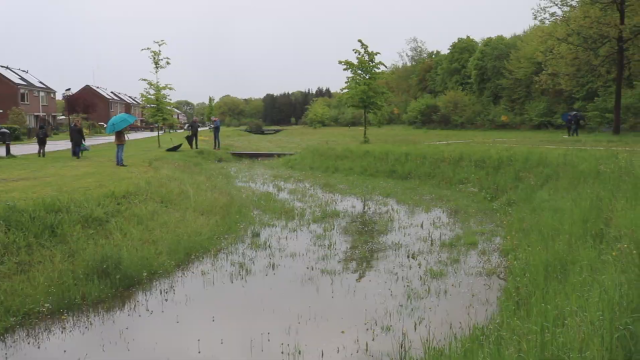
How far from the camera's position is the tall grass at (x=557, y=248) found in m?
4.40

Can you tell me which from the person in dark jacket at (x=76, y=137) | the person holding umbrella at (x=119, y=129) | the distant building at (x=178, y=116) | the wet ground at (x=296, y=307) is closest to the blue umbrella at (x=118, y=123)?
the person holding umbrella at (x=119, y=129)

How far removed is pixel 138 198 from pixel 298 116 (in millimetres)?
70402

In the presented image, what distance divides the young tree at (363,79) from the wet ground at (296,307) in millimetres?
20979

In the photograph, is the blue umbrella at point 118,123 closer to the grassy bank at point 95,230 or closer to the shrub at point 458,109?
the grassy bank at point 95,230

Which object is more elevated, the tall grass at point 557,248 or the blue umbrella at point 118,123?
the blue umbrella at point 118,123

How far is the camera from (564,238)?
26.2ft

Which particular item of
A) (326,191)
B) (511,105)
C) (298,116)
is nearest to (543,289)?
(326,191)

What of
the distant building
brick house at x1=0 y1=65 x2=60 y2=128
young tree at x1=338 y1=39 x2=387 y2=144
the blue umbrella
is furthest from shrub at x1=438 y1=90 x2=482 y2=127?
brick house at x1=0 y1=65 x2=60 y2=128

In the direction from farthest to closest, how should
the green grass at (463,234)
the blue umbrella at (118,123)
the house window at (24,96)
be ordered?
the house window at (24,96)
the blue umbrella at (118,123)
the green grass at (463,234)

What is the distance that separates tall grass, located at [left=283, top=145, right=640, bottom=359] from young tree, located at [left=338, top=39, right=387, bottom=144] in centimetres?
1288

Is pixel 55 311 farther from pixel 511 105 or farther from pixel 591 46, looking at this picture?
pixel 511 105

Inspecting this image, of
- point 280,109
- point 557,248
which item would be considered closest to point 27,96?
point 280,109

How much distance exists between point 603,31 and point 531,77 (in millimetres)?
16791

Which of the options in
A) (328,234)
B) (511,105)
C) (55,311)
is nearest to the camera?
(55,311)
